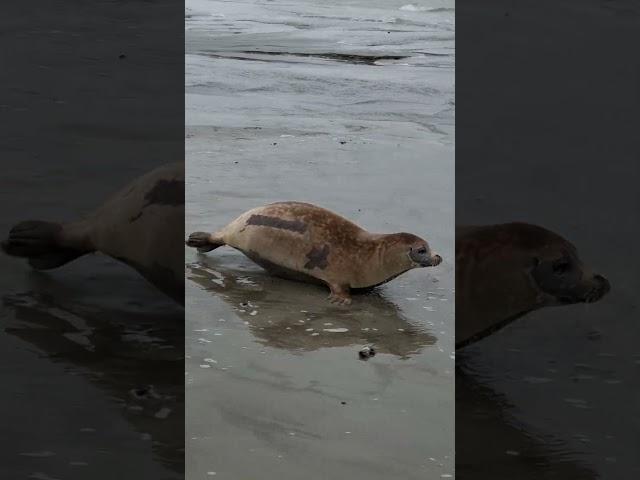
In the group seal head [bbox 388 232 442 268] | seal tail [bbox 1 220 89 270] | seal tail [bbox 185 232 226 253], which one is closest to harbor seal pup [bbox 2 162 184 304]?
seal tail [bbox 1 220 89 270]

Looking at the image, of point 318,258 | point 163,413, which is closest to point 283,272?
point 318,258

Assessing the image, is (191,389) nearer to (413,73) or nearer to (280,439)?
(280,439)

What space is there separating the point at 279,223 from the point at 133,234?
1.68 feet

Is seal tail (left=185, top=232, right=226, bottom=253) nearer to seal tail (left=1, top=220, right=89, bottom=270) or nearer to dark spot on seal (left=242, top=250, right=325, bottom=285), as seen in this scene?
dark spot on seal (left=242, top=250, right=325, bottom=285)

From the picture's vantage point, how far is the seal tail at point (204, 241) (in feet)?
10.7

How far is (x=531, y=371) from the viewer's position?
2619 millimetres

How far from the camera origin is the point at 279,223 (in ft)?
10.5

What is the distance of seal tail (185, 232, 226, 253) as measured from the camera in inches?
128

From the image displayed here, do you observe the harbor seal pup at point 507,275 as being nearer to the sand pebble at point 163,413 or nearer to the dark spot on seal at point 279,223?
the dark spot on seal at point 279,223

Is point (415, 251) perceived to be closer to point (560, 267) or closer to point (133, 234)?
point (560, 267)

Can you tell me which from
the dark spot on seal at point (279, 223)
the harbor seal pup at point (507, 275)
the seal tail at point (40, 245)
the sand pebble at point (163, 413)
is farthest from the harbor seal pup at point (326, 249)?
the sand pebble at point (163, 413)

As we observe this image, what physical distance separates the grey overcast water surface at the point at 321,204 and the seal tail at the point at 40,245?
0.34 m

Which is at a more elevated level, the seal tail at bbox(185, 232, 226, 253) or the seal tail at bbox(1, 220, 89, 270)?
the seal tail at bbox(1, 220, 89, 270)

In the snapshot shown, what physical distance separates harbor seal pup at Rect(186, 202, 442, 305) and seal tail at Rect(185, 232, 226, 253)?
0.04 m
